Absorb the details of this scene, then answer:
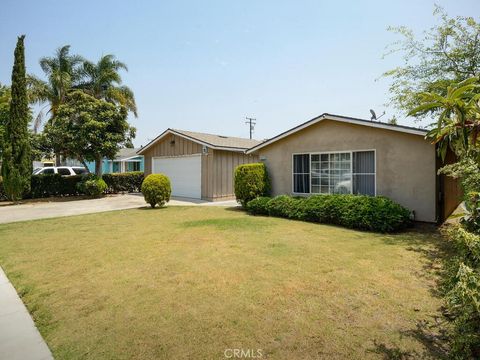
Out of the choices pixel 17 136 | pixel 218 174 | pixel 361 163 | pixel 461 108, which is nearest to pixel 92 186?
pixel 17 136

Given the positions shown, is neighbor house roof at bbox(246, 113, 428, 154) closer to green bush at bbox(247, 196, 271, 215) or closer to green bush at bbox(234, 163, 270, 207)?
green bush at bbox(234, 163, 270, 207)

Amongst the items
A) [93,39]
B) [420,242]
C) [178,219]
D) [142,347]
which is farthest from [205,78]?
[142,347]

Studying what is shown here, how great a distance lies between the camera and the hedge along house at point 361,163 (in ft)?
28.1

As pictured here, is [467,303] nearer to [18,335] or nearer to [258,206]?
[18,335]

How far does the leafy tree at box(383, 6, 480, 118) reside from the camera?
12.6 meters

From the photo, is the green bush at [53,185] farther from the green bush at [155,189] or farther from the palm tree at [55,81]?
the green bush at [155,189]

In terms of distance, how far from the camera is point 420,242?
6793 mm

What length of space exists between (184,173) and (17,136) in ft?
30.3

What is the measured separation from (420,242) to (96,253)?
7.72m

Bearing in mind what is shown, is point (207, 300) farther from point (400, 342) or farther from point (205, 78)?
point (205, 78)

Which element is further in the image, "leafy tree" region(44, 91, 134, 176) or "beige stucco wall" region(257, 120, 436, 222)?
"leafy tree" region(44, 91, 134, 176)

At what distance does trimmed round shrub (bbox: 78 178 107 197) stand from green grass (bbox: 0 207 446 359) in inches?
389

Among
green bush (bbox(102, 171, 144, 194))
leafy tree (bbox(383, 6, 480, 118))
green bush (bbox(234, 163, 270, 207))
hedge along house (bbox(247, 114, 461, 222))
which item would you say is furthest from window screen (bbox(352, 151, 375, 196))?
green bush (bbox(102, 171, 144, 194))

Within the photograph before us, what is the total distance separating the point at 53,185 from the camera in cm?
1739
